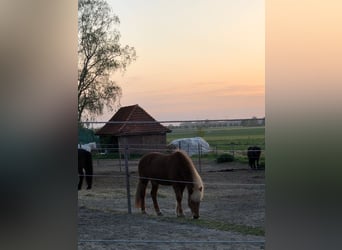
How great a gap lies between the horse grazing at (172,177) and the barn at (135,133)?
15 cm

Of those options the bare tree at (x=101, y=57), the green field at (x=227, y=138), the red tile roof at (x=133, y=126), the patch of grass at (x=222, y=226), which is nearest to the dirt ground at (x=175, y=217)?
the patch of grass at (x=222, y=226)

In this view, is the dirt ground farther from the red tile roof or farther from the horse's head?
the red tile roof

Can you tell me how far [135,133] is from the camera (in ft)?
9.99

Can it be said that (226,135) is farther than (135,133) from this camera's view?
No

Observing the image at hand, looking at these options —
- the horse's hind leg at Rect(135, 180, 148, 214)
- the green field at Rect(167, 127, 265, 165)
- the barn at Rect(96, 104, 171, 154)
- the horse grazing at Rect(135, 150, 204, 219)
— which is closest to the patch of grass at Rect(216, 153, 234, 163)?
the green field at Rect(167, 127, 265, 165)

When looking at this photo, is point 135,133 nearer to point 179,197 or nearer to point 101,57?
point 179,197

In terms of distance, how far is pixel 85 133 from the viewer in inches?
112

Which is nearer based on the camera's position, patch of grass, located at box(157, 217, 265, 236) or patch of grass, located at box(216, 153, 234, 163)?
patch of grass, located at box(157, 217, 265, 236)

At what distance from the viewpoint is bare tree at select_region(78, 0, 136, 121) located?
9.50 ft

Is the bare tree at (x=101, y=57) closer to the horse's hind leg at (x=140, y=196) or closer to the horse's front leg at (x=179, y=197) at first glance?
the horse's hind leg at (x=140, y=196)

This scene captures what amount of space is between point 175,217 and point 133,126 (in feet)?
2.78

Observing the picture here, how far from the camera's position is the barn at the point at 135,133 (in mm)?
3018

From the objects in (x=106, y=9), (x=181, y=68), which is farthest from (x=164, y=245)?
(x=106, y=9)

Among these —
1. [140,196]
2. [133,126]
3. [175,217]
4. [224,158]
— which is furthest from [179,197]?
[224,158]
